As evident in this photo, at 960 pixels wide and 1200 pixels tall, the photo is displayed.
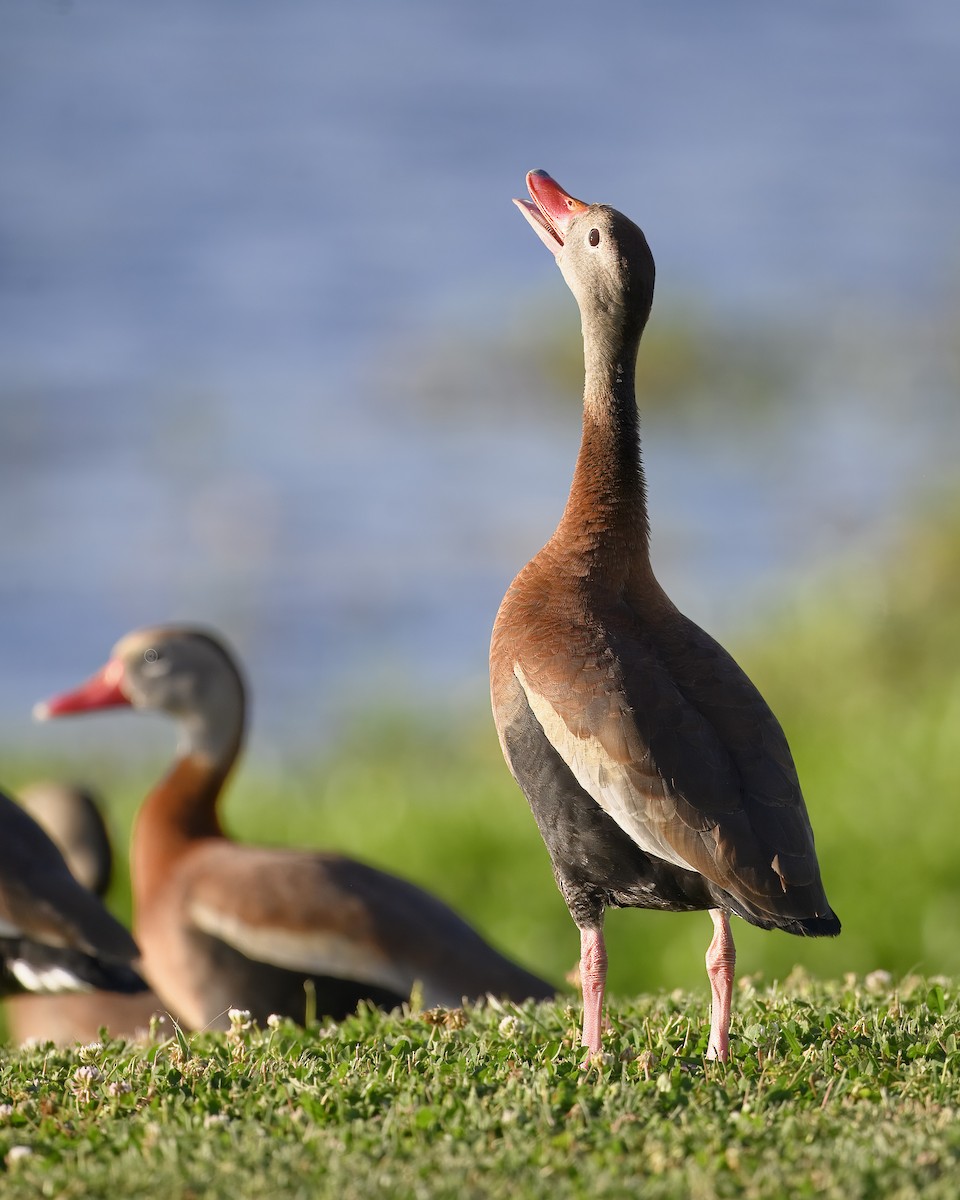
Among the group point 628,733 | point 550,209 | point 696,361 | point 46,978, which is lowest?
point 46,978

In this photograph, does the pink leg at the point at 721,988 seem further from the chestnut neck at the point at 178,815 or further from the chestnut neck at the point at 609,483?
the chestnut neck at the point at 178,815

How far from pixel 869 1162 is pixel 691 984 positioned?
5.07m

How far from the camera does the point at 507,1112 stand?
359 cm

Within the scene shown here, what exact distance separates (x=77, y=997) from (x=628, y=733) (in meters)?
4.12

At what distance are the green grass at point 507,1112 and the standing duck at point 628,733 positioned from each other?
244mm

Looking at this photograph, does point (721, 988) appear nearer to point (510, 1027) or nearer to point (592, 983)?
point (592, 983)

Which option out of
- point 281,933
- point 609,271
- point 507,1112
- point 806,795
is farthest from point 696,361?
point 507,1112

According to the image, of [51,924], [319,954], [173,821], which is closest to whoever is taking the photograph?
[51,924]

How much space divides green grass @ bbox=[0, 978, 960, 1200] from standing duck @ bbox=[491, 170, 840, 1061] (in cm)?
24

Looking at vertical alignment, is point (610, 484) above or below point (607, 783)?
above

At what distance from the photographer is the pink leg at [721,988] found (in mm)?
4027

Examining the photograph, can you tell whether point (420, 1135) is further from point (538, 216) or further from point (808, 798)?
point (808, 798)

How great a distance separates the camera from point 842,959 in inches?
332

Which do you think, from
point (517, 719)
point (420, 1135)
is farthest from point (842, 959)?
point (420, 1135)
